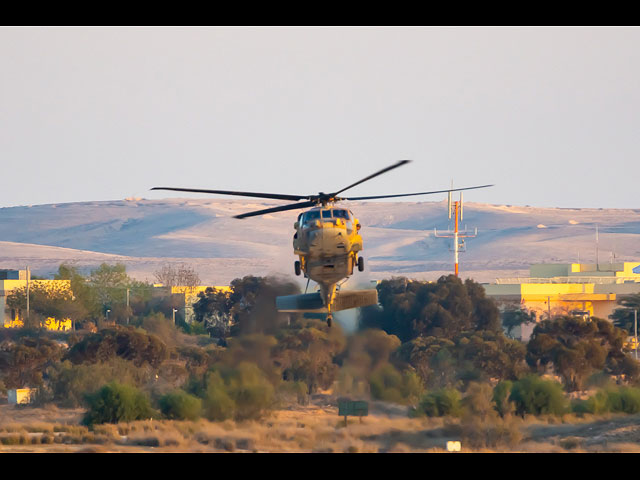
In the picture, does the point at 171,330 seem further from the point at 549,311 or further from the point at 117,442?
the point at 117,442

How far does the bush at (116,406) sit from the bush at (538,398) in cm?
2240

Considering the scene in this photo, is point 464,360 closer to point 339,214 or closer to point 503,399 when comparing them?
point 503,399

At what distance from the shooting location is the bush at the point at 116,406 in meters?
82.3

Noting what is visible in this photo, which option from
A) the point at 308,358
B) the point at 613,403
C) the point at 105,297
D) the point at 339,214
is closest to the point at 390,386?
the point at 308,358

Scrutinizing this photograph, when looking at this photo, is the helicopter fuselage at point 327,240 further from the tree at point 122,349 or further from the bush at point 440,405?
the tree at point 122,349

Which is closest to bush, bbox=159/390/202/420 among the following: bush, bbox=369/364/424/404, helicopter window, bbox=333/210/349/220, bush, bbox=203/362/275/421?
bush, bbox=203/362/275/421

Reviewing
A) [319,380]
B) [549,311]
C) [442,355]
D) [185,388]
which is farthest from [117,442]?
[549,311]

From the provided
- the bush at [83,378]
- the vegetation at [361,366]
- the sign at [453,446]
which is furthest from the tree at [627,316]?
the sign at [453,446]

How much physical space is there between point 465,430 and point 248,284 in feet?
240

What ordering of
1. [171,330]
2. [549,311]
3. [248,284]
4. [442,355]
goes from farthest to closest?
[549,311]
[248,284]
[171,330]
[442,355]

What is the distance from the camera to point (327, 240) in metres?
55.8

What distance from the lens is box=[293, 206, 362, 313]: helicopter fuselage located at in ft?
183

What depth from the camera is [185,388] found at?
8850cm

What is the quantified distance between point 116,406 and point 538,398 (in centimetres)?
2579
